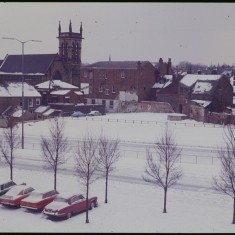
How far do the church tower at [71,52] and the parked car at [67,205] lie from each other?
7281cm

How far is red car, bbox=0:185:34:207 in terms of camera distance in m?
27.1

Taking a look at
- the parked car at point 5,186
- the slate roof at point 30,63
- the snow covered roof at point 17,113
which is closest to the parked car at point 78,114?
the snow covered roof at point 17,113

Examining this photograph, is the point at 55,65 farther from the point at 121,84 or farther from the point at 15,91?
the point at 15,91

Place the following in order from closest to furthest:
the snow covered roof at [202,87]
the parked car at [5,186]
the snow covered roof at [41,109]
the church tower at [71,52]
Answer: the parked car at [5,186]
the snow covered roof at [202,87]
the snow covered roof at [41,109]
the church tower at [71,52]

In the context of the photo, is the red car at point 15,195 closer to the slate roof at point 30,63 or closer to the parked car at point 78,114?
the parked car at point 78,114

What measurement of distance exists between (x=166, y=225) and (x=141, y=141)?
29409mm

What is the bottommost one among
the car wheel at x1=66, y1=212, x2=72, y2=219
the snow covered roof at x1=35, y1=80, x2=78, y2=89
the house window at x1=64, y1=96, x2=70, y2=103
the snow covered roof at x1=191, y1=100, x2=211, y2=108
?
the car wheel at x1=66, y1=212, x2=72, y2=219

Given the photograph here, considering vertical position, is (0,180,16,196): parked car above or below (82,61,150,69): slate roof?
below

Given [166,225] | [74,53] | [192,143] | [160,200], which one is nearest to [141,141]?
[192,143]

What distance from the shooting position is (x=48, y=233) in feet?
70.9

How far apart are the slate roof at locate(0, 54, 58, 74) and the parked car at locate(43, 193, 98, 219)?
6900 centimetres

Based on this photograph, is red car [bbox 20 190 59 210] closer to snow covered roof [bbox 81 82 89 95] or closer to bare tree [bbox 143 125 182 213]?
bare tree [bbox 143 125 182 213]

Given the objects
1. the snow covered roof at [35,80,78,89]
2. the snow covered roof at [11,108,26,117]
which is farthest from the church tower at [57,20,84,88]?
the snow covered roof at [11,108,26,117]

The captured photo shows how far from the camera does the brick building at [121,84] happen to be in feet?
290
